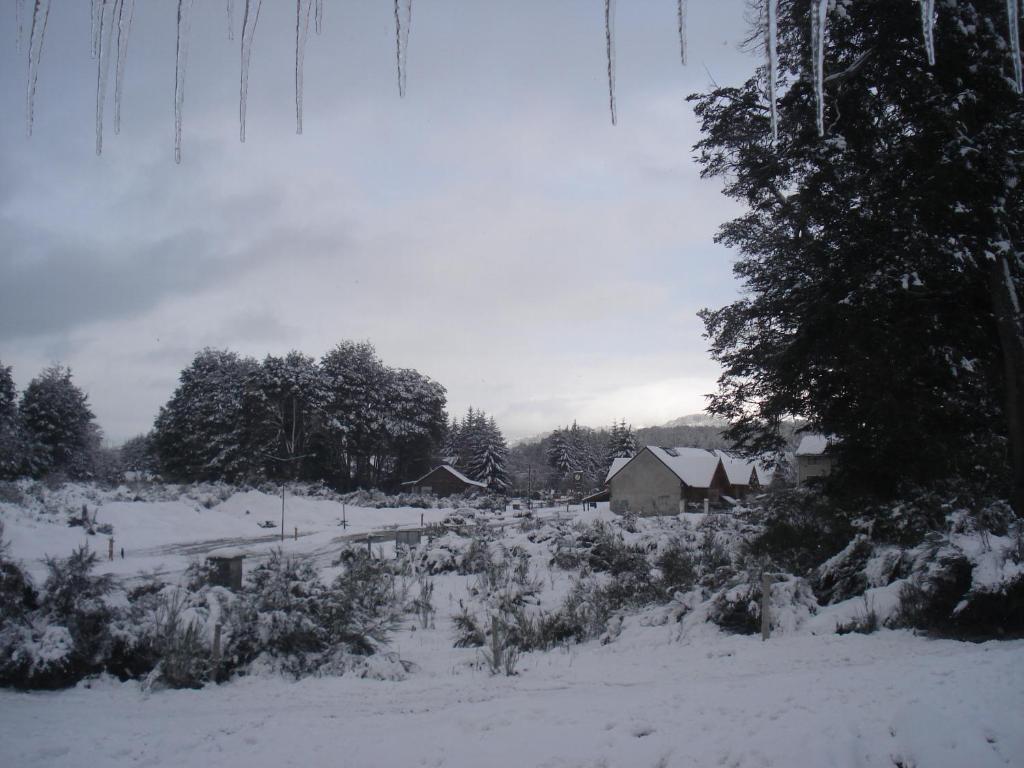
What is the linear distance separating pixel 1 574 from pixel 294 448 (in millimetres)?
47075

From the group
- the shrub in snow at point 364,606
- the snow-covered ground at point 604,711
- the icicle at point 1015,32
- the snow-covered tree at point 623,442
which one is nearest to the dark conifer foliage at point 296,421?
the snow-covered tree at point 623,442

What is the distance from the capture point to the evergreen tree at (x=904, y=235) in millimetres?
9922

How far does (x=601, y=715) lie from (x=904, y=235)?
396 inches

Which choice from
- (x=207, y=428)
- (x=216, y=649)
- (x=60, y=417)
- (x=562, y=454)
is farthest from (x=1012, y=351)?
(x=562, y=454)

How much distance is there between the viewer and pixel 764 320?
1538 centimetres

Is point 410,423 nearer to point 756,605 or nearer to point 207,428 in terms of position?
point 207,428

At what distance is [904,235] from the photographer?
10.9 m

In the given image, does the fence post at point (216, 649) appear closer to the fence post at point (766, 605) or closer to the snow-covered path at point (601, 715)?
the snow-covered path at point (601, 715)

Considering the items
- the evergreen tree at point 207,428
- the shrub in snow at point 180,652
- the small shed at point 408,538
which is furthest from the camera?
the evergreen tree at point 207,428

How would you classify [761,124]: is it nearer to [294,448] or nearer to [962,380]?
[962,380]

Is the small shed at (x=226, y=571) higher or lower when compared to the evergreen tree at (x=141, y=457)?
lower

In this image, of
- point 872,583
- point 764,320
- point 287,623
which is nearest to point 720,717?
point 872,583

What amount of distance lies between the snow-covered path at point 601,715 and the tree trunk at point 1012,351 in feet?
16.1

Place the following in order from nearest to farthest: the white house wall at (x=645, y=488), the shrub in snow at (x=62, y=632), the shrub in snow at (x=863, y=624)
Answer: the shrub in snow at (x=62, y=632)
the shrub in snow at (x=863, y=624)
the white house wall at (x=645, y=488)
